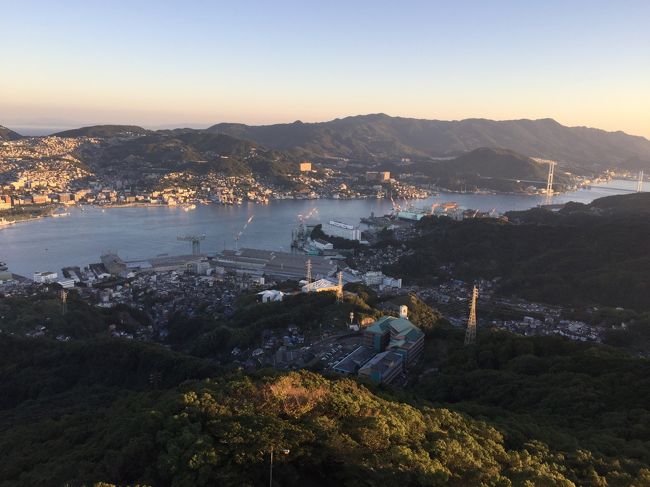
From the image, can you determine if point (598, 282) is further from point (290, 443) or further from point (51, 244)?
point (51, 244)

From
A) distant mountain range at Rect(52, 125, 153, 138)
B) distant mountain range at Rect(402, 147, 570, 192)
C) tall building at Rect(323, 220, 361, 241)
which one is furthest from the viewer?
distant mountain range at Rect(52, 125, 153, 138)

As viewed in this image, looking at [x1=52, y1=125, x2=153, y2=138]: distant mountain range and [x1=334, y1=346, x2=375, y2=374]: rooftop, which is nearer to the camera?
[x1=334, y1=346, x2=375, y2=374]: rooftop

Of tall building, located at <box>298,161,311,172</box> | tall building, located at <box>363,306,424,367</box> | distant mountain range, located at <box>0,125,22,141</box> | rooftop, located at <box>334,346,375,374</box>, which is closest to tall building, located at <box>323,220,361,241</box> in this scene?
tall building, located at <box>363,306,424,367</box>

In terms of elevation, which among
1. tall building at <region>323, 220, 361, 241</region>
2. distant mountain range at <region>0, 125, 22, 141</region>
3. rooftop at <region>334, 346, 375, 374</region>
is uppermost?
distant mountain range at <region>0, 125, 22, 141</region>

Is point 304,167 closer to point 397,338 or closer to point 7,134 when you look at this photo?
point 7,134

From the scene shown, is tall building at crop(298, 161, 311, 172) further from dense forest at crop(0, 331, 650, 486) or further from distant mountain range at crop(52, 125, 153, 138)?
dense forest at crop(0, 331, 650, 486)

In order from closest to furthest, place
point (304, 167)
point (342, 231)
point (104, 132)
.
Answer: point (342, 231), point (304, 167), point (104, 132)

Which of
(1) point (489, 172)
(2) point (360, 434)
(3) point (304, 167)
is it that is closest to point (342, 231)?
(2) point (360, 434)

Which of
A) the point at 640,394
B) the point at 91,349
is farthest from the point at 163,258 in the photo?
the point at 640,394

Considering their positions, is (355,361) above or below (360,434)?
below
